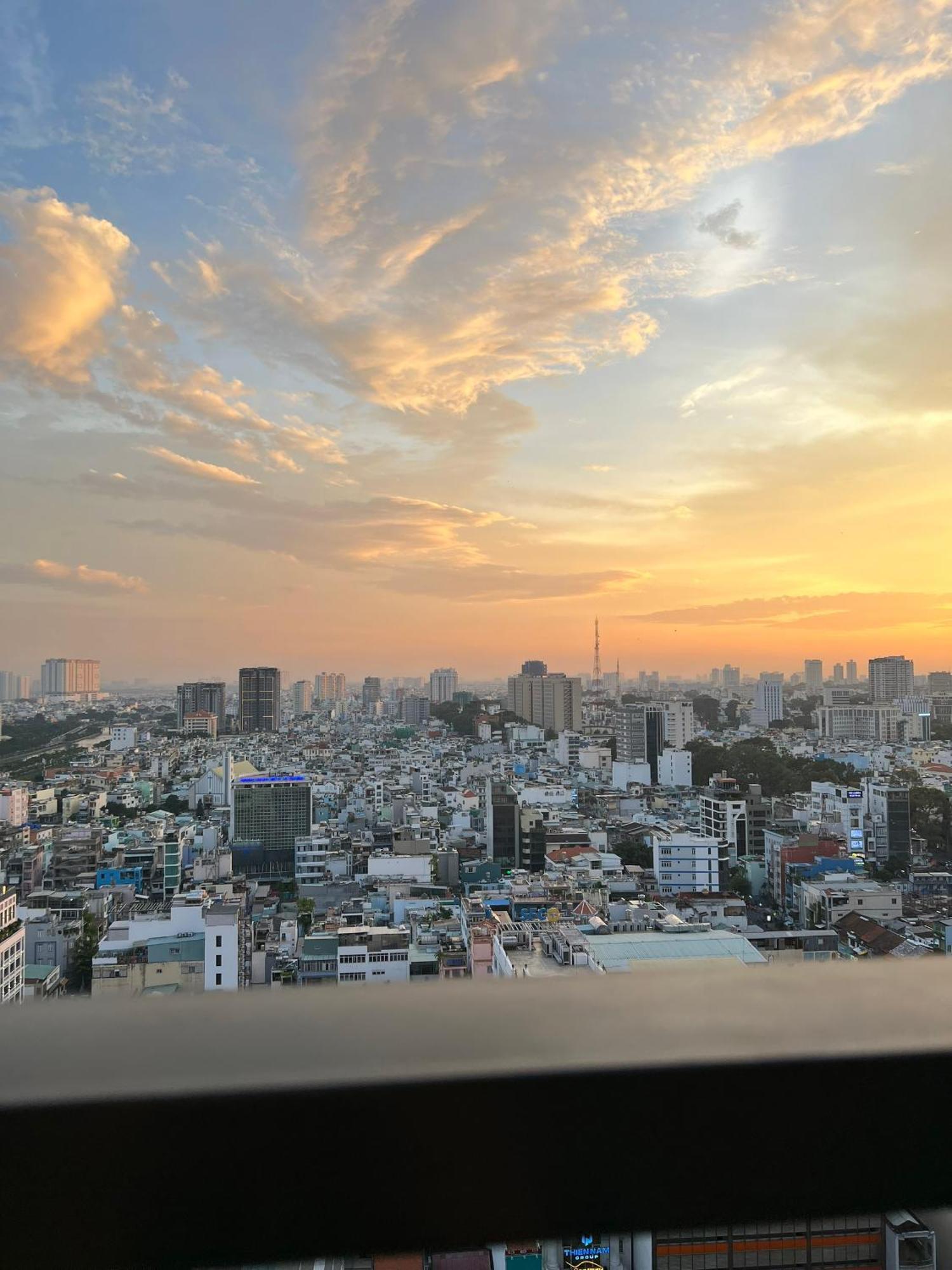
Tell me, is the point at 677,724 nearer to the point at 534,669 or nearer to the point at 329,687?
the point at 534,669

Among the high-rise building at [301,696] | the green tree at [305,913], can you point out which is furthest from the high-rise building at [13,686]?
the high-rise building at [301,696]

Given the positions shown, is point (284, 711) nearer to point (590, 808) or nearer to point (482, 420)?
point (590, 808)

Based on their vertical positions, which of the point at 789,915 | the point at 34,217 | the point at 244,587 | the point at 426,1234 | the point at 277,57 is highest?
the point at 34,217

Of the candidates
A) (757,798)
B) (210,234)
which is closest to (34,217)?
(210,234)

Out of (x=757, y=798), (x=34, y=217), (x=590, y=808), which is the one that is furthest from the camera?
(x=590, y=808)

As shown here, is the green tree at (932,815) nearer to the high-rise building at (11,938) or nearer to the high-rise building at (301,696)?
the high-rise building at (301,696)

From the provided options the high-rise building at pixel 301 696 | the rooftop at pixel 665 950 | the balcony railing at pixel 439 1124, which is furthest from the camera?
the high-rise building at pixel 301 696

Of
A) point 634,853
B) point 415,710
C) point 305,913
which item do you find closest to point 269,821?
point 305,913
